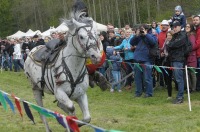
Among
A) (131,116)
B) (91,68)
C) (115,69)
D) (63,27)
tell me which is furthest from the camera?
(115,69)

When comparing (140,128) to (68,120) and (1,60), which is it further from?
(1,60)

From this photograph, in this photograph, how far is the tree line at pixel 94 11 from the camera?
135 feet

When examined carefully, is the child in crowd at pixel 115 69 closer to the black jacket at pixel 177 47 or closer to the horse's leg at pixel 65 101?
the black jacket at pixel 177 47

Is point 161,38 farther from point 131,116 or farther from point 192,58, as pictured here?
point 131,116

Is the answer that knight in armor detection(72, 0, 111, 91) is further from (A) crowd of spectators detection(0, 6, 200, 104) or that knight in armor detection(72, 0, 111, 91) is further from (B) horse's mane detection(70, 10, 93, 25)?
(A) crowd of spectators detection(0, 6, 200, 104)

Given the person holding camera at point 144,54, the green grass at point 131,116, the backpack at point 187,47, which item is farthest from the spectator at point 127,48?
the backpack at point 187,47

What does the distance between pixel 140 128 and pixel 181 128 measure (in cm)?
80

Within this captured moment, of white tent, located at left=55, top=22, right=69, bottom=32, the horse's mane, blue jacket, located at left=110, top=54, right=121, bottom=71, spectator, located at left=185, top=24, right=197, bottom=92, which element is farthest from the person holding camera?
the horse's mane

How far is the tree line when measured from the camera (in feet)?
135

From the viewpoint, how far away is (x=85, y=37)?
653cm

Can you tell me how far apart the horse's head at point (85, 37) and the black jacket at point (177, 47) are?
4.37 meters

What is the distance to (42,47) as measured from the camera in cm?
849

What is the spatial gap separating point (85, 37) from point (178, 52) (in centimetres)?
484

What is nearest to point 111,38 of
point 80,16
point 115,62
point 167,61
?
point 115,62
